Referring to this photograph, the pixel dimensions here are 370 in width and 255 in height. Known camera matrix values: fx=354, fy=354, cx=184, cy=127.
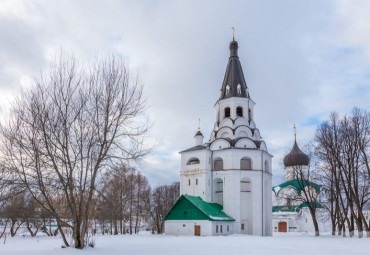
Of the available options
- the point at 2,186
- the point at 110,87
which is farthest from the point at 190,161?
the point at 2,186

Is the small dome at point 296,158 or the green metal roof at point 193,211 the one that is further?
the small dome at point 296,158

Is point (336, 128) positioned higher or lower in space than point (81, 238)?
higher

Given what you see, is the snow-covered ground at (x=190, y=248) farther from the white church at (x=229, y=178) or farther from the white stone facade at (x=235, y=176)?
the white stone facade at (x=235, y=176)

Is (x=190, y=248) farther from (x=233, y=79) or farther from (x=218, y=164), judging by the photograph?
(x=233, y=79)

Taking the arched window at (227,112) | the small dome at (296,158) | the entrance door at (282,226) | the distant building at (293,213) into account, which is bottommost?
the entrance door at (282,226)

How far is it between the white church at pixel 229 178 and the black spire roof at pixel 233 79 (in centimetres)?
14

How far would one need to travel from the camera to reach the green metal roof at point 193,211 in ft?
118

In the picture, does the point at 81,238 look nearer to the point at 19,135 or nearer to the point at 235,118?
the point at 19,135

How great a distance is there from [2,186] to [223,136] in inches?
1242

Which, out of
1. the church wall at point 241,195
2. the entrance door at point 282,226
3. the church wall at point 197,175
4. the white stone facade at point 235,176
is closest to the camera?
the church wall at point 241,195

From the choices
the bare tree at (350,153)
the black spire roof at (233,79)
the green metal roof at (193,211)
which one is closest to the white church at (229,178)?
the green metal roof at (193,211)

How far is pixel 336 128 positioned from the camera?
101 ft

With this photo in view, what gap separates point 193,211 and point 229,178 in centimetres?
635

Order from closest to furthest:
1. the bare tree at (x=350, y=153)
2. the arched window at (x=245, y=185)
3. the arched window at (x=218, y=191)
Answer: the bare tree at (x=350, y=153)
the arched window at (x=245, y=185)
the arched window at (x=218, y=191)
